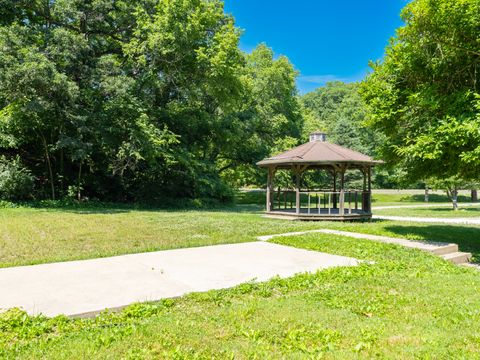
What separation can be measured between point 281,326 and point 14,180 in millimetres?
17464

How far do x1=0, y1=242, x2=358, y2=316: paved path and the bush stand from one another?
13222 millimetres

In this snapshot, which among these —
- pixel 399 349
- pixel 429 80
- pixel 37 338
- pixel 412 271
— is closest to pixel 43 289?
pixel 37 338

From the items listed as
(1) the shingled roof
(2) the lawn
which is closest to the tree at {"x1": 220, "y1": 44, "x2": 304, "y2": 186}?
(1) the shingled roof

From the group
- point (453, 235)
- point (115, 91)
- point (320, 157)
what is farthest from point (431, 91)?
point (115, 91)

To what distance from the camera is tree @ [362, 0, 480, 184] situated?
23.9 ft

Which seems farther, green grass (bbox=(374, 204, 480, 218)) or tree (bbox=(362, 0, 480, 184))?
green grass (bbox=(374, 204, 480, 218))

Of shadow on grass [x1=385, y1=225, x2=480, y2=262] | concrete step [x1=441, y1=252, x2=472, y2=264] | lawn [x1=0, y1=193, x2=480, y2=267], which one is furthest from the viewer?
shadow on grass [x1=385, y1=225, x2=480, y2=262]

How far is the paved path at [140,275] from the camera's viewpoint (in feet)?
14.0

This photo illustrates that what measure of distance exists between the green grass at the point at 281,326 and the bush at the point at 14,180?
1578cm

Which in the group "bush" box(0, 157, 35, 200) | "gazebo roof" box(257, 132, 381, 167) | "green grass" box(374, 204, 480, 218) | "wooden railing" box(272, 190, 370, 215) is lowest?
"green grass" box(374, 204, 480, 218)

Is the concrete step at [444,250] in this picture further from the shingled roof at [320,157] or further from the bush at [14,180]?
the bush at [14,180]

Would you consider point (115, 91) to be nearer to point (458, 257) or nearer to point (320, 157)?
point (320, 157)

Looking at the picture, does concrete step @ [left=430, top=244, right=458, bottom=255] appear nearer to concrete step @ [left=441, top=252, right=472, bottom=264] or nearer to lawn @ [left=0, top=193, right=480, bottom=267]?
concrete step @ [left=441, top=252, right=472, bottom=264]

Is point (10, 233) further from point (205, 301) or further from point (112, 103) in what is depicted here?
point (112, 103)
